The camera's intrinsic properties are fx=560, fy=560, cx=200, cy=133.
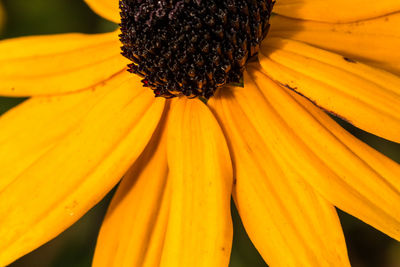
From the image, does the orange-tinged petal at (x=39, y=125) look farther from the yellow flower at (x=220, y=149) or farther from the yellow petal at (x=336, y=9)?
the yellow petal at (x=336, y=9)

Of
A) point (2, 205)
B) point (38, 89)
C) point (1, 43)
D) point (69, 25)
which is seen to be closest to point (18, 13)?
point (69, 25)

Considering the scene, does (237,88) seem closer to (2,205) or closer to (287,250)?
(287,250)

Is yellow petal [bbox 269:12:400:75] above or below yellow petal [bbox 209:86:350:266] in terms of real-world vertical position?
above

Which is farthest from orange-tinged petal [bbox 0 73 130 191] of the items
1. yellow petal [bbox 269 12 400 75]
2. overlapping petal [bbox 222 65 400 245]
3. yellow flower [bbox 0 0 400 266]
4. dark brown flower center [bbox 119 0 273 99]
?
yellow petal [bbox 269 12 400 75]

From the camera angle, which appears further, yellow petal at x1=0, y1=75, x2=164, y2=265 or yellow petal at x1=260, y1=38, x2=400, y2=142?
yellow petal at x1=0, y1=75, x2=164, y2=265

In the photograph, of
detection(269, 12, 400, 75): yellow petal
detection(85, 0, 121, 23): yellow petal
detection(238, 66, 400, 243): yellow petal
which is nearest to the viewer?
detection(238, 66, 400, 243): yellow petal

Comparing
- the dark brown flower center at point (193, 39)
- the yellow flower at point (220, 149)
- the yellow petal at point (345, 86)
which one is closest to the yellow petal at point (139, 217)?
the yellow flower at point (220, 149)

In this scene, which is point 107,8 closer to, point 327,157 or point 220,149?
point 220,149

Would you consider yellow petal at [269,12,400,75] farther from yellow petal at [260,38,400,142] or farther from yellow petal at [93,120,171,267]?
yellow petal at [93,120,171,267]
